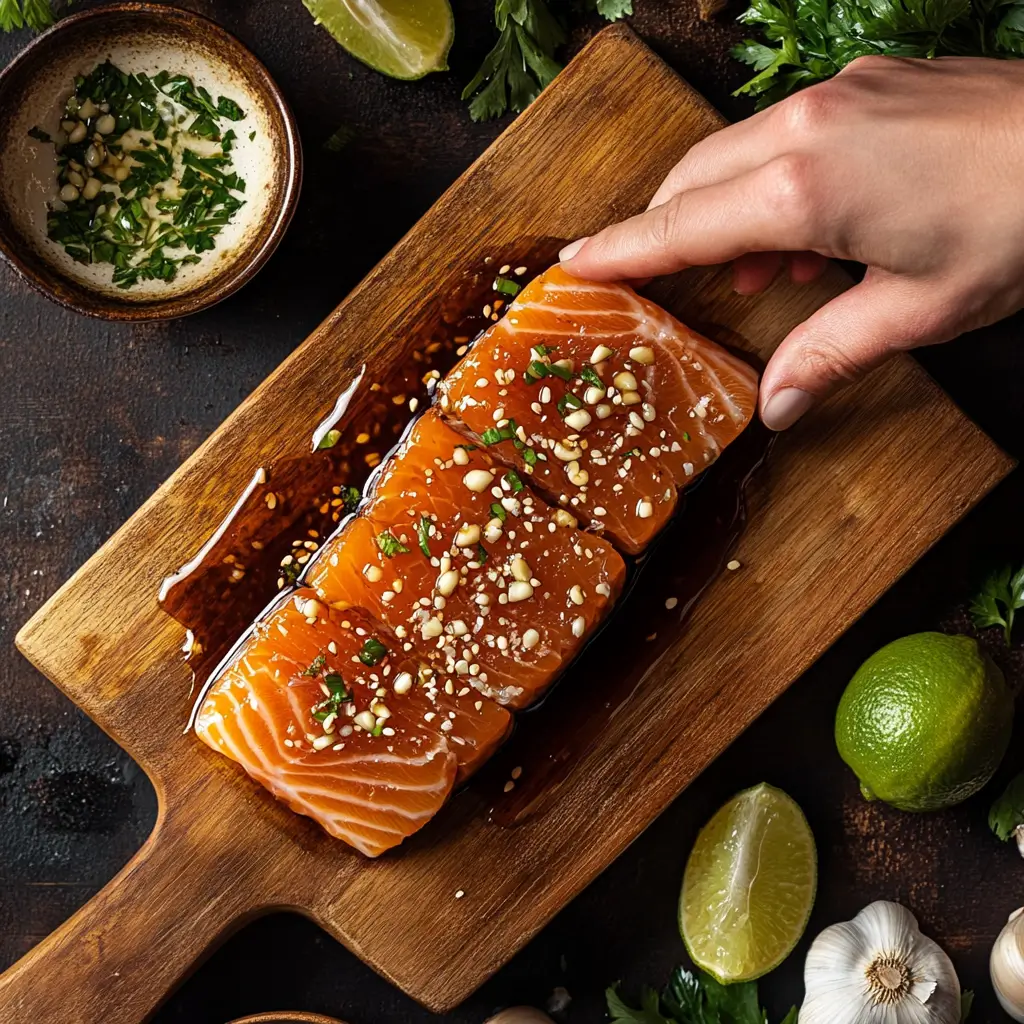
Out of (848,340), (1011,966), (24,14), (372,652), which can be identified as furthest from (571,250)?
(1011,966)

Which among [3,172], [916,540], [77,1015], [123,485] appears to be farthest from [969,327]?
[77,1015]

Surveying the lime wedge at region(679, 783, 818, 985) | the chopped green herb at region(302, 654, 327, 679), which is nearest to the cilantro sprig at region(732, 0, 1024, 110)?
the chopped green herb at region(302, 654, 327, 679)

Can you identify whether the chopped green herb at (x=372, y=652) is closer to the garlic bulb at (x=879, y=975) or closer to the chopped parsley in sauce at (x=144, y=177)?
the chopped parsley in sauce at (x=144, y=177)

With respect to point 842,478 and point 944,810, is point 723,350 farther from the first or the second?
point 944,810

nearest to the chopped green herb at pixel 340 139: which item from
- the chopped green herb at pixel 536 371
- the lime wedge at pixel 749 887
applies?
the chopped green herb at pixel 536 371

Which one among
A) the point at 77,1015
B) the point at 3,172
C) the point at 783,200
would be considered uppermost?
the point at 3,172

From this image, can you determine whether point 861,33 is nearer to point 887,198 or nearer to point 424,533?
point 887,198

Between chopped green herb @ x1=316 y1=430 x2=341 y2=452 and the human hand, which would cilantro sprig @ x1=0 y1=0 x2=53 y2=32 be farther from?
the human hand
